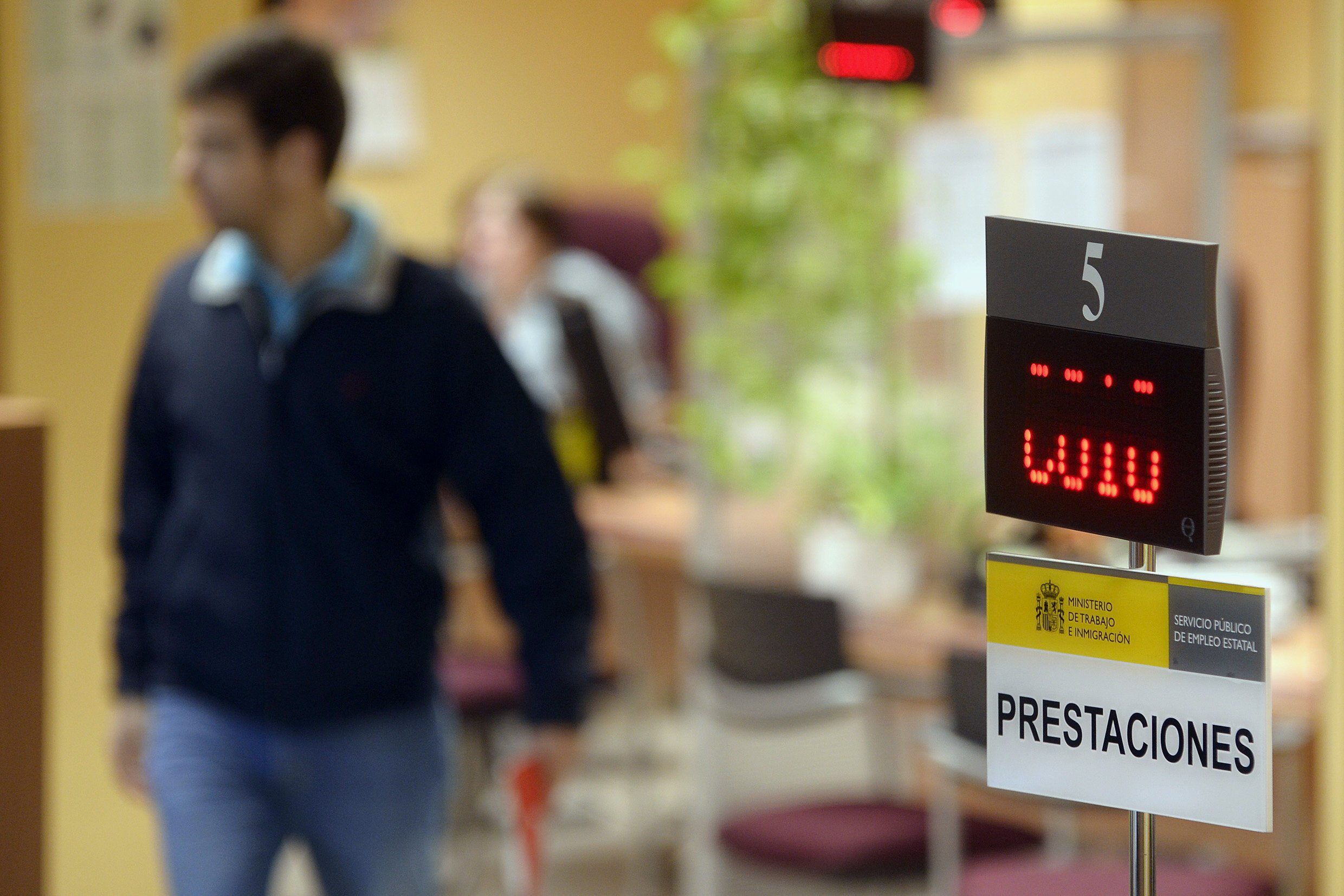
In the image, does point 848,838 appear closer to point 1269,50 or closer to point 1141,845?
point 1141,845

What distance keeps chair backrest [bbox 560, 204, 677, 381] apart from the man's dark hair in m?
4.87

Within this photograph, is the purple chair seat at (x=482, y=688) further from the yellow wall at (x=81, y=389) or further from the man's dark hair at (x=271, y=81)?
the man's dark hair at (x=271, y=81)

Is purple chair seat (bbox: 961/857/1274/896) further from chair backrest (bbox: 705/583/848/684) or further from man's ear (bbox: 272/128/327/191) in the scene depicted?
man's ear (bbox: 272/128/327/191)

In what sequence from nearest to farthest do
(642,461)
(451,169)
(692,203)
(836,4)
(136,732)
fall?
(136,732), (836,4), (692,203), (642,461), (451,169)

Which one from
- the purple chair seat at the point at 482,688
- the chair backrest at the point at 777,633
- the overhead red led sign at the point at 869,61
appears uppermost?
the overhead red led sign at the point at 869,61

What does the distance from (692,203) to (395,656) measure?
1637 millimetres

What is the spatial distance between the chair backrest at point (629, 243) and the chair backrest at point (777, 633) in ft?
13.2

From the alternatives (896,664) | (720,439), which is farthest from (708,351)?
(896,664)

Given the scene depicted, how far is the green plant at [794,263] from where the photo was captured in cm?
356

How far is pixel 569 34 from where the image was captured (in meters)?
7.33

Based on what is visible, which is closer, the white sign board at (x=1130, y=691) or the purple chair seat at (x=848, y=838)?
the white sign board at (x=1130, y=691)

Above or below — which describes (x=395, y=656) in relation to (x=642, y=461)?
above

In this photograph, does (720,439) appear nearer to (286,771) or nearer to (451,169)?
(286,771)

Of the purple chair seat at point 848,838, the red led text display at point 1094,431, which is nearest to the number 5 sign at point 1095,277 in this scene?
the red led text display at point 1094,431
